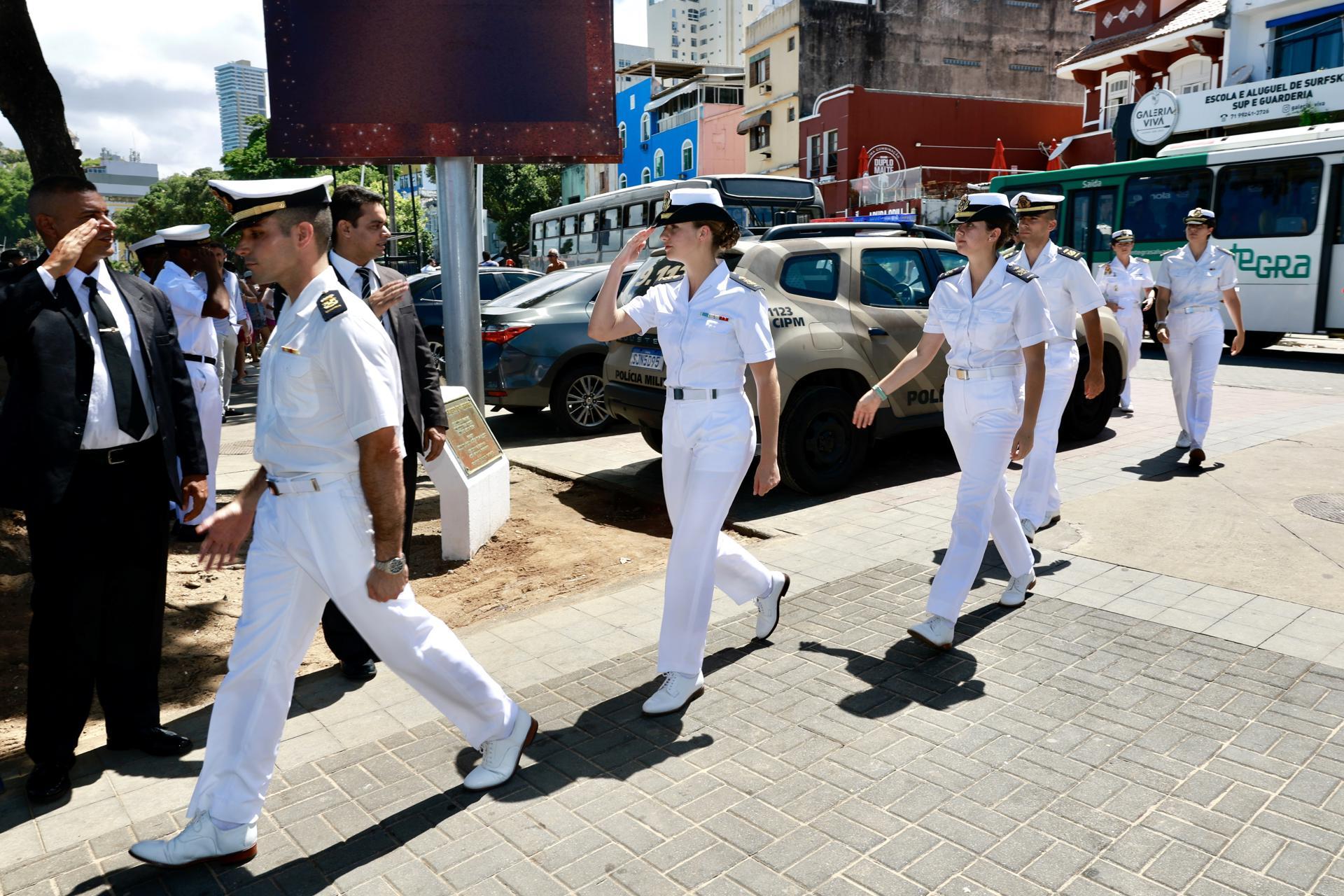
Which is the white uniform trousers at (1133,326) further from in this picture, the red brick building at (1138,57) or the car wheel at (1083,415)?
the red brick building at (1138,57)

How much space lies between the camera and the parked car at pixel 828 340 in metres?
7.16

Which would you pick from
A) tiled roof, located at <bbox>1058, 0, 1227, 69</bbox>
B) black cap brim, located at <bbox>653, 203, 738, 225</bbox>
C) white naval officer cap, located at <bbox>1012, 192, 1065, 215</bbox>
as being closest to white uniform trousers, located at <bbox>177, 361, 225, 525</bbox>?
black cap brim, located at <bbox>653, 203, 738, 225</bbox>

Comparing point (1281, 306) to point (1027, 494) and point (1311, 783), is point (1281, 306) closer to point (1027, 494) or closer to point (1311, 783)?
point (1027, 494)

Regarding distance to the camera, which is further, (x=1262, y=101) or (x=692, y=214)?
(x=1262, y=101)

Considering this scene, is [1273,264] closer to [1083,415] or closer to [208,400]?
[1083,415]

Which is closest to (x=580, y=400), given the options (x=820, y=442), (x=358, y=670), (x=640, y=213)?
(x=820, y=442)

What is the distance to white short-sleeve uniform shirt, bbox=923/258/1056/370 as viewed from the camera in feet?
14.4

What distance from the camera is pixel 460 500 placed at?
596 cm

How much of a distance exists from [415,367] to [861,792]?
258 centimetres

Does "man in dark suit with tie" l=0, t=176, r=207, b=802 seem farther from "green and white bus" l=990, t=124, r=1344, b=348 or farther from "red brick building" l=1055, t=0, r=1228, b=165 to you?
"red brick building" l=1055, t=0, r=1228, b=165

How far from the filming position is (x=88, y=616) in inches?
133

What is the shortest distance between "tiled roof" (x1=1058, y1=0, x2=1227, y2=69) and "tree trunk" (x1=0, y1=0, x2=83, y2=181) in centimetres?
2702

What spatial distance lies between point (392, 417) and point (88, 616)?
1.50 meters

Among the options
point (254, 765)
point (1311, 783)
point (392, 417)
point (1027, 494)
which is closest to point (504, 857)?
point (254, 765)
